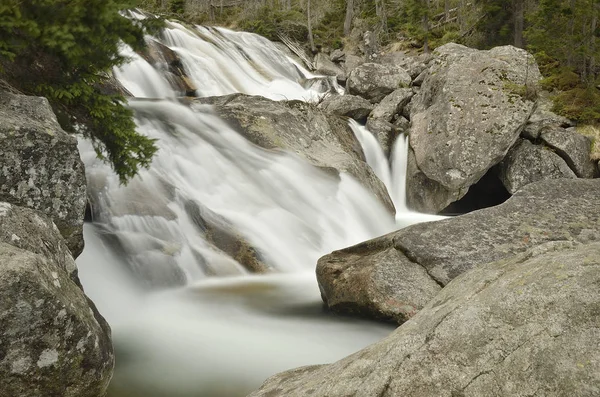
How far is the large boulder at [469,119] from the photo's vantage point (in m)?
13.4

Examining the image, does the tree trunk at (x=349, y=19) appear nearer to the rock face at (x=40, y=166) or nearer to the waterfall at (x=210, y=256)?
the waterfall at (x=210, y=256)

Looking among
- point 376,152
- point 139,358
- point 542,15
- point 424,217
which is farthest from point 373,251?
point 542,15

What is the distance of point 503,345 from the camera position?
2.32 meters

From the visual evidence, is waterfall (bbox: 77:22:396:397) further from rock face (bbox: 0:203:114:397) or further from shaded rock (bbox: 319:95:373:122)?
shaded rock (bbox: 319:95:373:122)

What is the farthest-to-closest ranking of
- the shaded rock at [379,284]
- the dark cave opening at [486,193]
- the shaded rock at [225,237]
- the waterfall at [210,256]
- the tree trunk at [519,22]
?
the tree trunk at [519,22] < the dark cave opening at [486,193] < the shaded rock at [225,237] < the shaded rock at [379,284] < the waterfall at [210,256]

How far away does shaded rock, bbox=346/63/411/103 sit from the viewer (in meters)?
20.7

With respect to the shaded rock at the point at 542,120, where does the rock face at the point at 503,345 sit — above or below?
above

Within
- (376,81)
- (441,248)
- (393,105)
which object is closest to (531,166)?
(393,105)

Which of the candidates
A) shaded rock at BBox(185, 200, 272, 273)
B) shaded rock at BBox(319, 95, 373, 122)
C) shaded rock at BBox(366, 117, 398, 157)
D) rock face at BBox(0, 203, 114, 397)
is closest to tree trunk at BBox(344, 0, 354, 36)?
shaded rock at BBox(319, 95, 373, 122)

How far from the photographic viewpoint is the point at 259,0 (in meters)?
44.5

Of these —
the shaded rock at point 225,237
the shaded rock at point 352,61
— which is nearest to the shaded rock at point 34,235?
the shaded rock at point 225,237

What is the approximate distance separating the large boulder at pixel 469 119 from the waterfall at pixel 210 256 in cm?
264

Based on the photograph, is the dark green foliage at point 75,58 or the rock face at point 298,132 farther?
the rock face at point 298,132

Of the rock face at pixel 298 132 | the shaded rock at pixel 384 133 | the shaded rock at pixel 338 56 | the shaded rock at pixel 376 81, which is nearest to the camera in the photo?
the rock face at pixel 298 132
